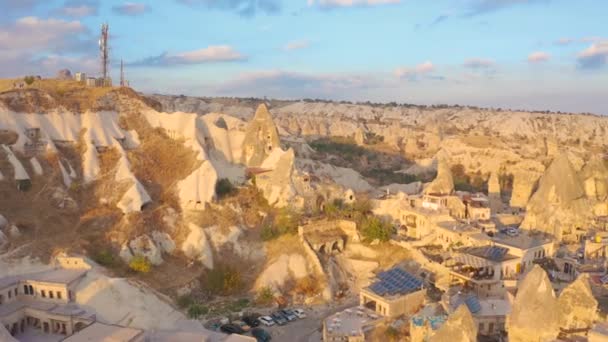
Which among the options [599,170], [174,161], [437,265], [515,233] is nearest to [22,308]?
[174,161]

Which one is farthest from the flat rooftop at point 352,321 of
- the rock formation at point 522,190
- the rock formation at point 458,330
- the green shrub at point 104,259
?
the rock formation at point 522,190

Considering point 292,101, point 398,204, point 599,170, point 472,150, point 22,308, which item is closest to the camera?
point 22,308

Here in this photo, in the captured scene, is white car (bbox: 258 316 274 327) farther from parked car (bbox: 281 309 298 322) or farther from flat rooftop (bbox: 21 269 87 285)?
flat rooftop (bbox: 21 269 87 285)

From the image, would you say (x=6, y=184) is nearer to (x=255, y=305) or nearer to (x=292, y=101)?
(x=255, y=305)

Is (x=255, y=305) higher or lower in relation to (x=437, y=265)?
lower

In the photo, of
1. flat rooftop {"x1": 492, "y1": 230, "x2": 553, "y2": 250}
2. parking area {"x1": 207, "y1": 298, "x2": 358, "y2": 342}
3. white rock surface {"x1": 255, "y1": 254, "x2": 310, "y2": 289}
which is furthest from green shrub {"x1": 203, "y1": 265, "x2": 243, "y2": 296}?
flat rooftop {"x1": 492, "y1": 230, "x2": 553, "y2": 250}

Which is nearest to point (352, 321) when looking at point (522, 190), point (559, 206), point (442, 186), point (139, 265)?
point (139, 265)
